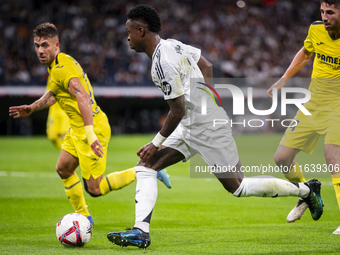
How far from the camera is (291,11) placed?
31.0 metres

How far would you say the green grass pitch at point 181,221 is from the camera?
4.54 m

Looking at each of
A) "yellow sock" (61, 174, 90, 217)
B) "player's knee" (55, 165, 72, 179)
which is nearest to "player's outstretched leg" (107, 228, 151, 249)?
"yellow sock" (61, 174, 90, 217)

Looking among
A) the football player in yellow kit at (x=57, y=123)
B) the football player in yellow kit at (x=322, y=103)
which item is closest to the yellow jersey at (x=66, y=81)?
the football player in yellow kit at (x=322, y=103)

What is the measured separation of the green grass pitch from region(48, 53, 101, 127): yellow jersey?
145 cm

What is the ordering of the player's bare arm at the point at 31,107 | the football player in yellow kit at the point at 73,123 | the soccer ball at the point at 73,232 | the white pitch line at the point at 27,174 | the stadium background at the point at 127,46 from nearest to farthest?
the soccer ball at the point at 73,232, the football player in yellow kit at the point at 73,123, the player's bare arm at the point at 31,107, the white pitch line at the point at 27,174, the stadium background at the point at 127,46

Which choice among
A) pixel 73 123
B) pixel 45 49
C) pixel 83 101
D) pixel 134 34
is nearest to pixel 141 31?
pixel 134 34

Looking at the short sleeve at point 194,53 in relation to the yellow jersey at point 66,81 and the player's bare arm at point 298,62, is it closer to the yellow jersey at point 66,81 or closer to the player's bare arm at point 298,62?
the player's bare arm at point 298,62

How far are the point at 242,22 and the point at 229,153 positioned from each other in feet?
87.5

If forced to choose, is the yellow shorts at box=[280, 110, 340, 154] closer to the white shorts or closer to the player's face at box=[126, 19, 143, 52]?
the white shorts

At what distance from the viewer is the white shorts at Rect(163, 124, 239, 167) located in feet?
14.8

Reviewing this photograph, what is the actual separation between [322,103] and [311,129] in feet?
1.08

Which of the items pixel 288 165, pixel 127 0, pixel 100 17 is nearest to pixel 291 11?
pixel 127 0

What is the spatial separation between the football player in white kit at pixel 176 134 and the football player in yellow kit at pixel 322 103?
721mm

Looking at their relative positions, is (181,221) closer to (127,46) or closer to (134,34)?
(134,34)
